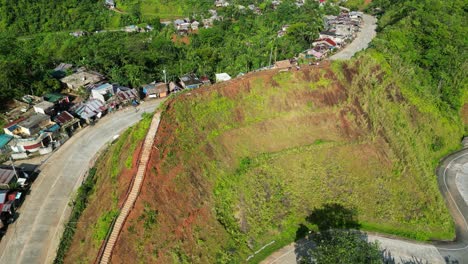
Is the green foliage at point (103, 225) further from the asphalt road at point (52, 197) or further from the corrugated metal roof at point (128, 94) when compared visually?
the corrugated metal roof at point (128, 94)

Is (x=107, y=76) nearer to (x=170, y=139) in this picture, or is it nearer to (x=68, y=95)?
(x=68, y=95)

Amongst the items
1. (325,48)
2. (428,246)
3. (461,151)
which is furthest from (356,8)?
(428,246)

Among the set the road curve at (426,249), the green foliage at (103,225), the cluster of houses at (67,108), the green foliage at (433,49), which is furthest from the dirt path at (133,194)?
the green foliage at (433,49)

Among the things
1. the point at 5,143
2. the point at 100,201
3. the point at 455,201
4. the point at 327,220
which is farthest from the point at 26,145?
the point at 455,201

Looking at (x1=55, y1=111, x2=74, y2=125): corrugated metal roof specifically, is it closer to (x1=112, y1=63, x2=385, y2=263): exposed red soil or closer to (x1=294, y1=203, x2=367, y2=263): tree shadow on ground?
(x1=112, y1=63, x2=385, y2=263): exposed red soil

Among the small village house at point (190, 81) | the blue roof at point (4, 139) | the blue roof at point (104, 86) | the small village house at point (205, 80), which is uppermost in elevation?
the blue roof at point (104, 86)

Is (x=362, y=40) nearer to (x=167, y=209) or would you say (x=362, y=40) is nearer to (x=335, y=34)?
(x=335, y=34)
